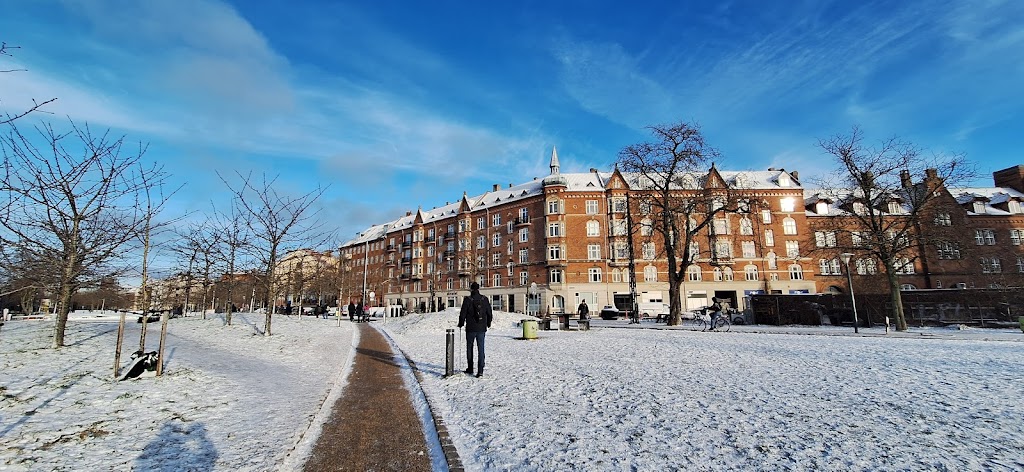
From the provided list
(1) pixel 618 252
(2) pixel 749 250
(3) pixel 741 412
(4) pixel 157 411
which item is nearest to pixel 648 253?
(1) pixel 618 252

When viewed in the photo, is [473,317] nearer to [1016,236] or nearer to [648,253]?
[648,253]

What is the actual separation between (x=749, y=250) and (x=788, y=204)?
814cm

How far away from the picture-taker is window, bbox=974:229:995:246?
5053cm

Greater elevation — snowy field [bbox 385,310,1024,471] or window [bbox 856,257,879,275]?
window [bbox 856,257,879,275]

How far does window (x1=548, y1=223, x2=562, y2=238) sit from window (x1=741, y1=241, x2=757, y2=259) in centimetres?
2191

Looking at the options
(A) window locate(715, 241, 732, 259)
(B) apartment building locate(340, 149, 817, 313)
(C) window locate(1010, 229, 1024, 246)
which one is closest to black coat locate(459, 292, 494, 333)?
(B) apartment building locate(340, 149, 817, 313)

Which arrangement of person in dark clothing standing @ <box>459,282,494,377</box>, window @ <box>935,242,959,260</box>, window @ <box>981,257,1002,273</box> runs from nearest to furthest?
person in dark clothing standing @ <box>459,282,494,377</box>, window @ <box>935,242,959,260</box>, window @ <box>981,257,1002,273</box>

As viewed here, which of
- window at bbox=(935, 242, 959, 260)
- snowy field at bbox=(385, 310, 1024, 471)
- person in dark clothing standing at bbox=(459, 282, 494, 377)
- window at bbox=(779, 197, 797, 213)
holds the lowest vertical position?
snowy field at bbox=(385, 310, 1024, 471)

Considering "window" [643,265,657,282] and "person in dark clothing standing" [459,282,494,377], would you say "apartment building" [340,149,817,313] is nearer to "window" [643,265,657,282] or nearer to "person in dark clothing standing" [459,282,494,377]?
"window" [643,265,657,282]

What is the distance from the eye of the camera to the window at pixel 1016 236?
165 ft

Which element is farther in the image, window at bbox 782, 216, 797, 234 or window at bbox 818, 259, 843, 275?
window at bbox 782, 216, 797, 234

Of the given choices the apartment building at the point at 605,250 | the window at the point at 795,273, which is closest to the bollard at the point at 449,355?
the apartment building at the point at 605,250

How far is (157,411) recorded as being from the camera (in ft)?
20.2

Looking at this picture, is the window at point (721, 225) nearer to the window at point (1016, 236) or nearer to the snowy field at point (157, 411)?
the window at point (1016, 236)
